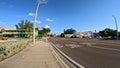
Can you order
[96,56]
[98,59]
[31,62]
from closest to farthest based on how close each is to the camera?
[31,62], [98,59], [96,56]

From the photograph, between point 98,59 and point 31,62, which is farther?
point 98,59

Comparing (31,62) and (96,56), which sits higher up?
(31,62)

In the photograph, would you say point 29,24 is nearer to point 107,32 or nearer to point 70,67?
point 107,32

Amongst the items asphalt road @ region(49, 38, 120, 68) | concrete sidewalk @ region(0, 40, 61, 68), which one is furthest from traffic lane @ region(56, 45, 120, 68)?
concrete sidewalk @ region(0, 40, 61, 68)

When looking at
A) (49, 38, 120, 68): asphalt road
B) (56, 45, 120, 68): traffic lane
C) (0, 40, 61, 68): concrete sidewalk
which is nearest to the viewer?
(0, 40, 61, 68): concrete sidewalk

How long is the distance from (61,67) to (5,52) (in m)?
6.65

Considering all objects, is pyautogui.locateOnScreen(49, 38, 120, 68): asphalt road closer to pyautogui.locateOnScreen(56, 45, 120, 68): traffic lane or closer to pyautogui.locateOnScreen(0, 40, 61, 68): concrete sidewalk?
pyautogui.locateOnScreen(56, 45, 120, 68): traffic lane

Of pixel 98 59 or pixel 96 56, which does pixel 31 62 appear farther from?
pixel 96 56

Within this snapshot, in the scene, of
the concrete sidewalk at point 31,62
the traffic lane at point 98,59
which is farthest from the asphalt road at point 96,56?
the concrete sidewalk at point 31,62

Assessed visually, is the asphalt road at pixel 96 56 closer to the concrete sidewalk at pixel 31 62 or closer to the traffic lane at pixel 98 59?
the traffic lane at pixel 98 59

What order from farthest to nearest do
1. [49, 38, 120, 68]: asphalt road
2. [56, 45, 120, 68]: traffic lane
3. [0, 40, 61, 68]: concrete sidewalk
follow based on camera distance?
[49, 38, 120, 68]: asphalt road, [56, 45, 120, 68]: traffic lane, [0, 40, 61, 68]: concrete sidewalk

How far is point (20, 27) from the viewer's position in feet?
415

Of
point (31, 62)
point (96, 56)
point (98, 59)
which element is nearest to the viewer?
point (31, 62)

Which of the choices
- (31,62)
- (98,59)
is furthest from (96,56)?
(31,62)
